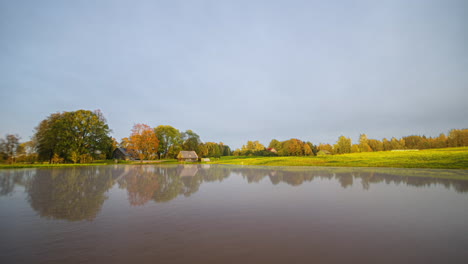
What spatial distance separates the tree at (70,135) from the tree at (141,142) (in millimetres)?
8587

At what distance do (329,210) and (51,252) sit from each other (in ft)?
29.8

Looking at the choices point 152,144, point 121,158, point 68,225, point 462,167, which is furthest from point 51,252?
point 121,158

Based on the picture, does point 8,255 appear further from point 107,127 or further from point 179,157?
point 179,157

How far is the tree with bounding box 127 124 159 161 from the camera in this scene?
66.2m

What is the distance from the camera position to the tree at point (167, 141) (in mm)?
86000

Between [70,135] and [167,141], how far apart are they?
3527 cm

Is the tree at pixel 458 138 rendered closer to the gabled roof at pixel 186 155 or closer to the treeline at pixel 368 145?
the treeline at pixel 368 145

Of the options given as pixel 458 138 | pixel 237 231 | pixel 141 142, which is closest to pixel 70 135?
pixel 141 142

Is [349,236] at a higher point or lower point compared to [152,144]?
lower

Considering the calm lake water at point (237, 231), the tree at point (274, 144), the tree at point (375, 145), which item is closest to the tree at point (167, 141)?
the tree at point (274, 144)

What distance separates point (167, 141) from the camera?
8750cm

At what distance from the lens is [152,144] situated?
70312mm

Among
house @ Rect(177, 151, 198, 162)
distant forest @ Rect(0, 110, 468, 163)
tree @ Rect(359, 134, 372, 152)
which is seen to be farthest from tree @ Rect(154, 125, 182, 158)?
tree @ Rect(359, 134, 372, 152)

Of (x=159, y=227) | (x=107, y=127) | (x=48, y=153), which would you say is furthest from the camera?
(x=107, y=127)
